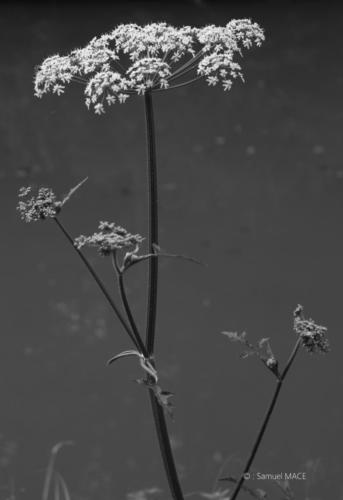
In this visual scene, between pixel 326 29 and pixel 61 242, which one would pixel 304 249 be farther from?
pixel 326 29

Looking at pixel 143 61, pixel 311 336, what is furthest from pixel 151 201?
pixel 311 336

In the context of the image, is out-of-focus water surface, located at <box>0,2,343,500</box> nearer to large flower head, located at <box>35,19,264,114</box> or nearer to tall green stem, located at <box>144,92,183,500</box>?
tall green stem, located at <box>144,92,183,500</box>

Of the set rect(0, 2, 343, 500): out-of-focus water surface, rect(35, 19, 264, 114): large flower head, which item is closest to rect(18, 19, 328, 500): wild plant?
rect(35, 19, 264, 114): large flower head

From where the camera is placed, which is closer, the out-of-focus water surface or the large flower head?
the large flower head

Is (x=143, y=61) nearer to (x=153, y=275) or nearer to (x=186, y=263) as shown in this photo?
(x=153, y=275)

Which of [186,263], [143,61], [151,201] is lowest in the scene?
[186,263]

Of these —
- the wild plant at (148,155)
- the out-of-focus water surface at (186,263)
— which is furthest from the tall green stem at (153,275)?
the out-of-focus water surface at (186,263)

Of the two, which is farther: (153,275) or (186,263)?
(186,263)

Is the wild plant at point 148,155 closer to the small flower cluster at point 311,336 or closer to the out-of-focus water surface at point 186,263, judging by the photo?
the small flower cluster at point 311,336
